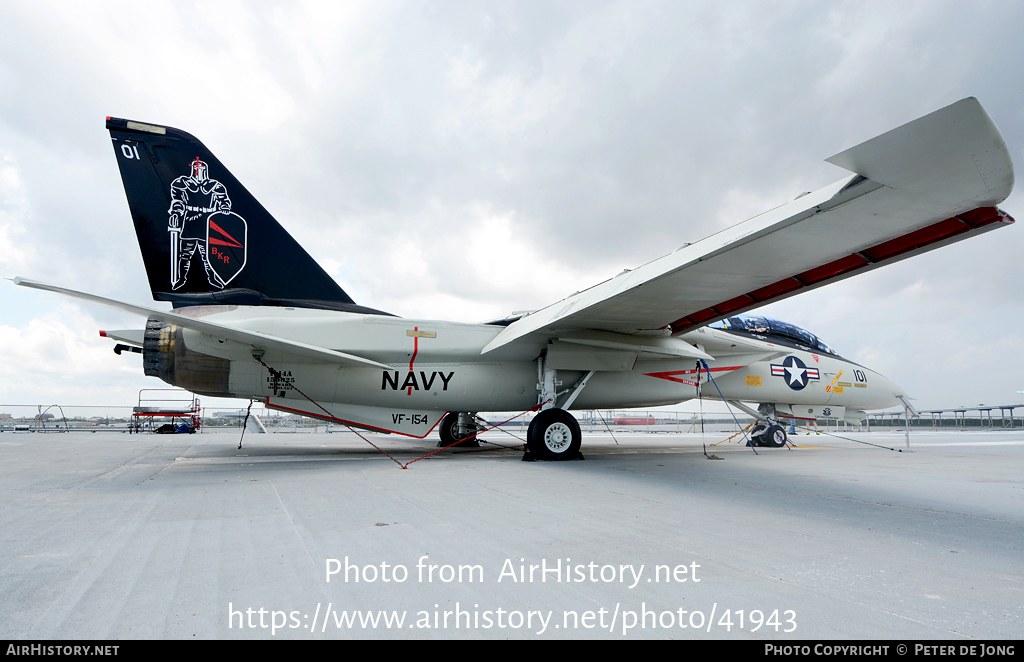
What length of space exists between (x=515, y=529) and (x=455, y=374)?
5.84 meters

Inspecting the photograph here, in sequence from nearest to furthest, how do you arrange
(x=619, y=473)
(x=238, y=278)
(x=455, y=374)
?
(x=619, y=473) → (x=238, y=278) → (x=455, y=374)

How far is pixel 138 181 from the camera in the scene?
25.1 ft

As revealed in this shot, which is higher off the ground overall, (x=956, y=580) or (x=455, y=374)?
(x=455, y=374)

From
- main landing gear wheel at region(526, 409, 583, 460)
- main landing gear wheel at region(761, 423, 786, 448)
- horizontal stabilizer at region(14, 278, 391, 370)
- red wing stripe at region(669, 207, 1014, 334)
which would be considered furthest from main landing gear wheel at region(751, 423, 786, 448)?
horizontal stabilizer at region(14, 278, 391, 370)

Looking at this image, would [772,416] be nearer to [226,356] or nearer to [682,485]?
[682,485]

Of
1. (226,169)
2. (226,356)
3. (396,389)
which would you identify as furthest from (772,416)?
(226,169)

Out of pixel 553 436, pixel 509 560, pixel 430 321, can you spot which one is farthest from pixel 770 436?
pixel 509 560

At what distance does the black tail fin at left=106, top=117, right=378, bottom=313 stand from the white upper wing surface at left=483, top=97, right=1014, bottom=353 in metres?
4.35

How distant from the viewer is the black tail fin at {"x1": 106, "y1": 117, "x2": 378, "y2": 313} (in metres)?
7.67

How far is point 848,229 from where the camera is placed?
4.67 meters

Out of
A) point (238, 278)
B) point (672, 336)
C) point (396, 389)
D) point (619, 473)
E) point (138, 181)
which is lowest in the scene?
point (619, 473)

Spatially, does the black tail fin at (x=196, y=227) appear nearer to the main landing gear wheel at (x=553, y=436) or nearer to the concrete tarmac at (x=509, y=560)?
the concrete tarmac at (x=509, y=560)

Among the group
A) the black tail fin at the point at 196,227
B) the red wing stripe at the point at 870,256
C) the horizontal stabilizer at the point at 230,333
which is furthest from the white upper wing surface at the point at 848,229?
the black tail fin at the point at 196,227

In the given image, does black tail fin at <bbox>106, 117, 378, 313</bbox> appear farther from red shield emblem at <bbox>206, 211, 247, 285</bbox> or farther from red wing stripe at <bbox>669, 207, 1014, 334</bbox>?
red wing stripe at <bbox>669, 207, 1014, 334</bbox>
